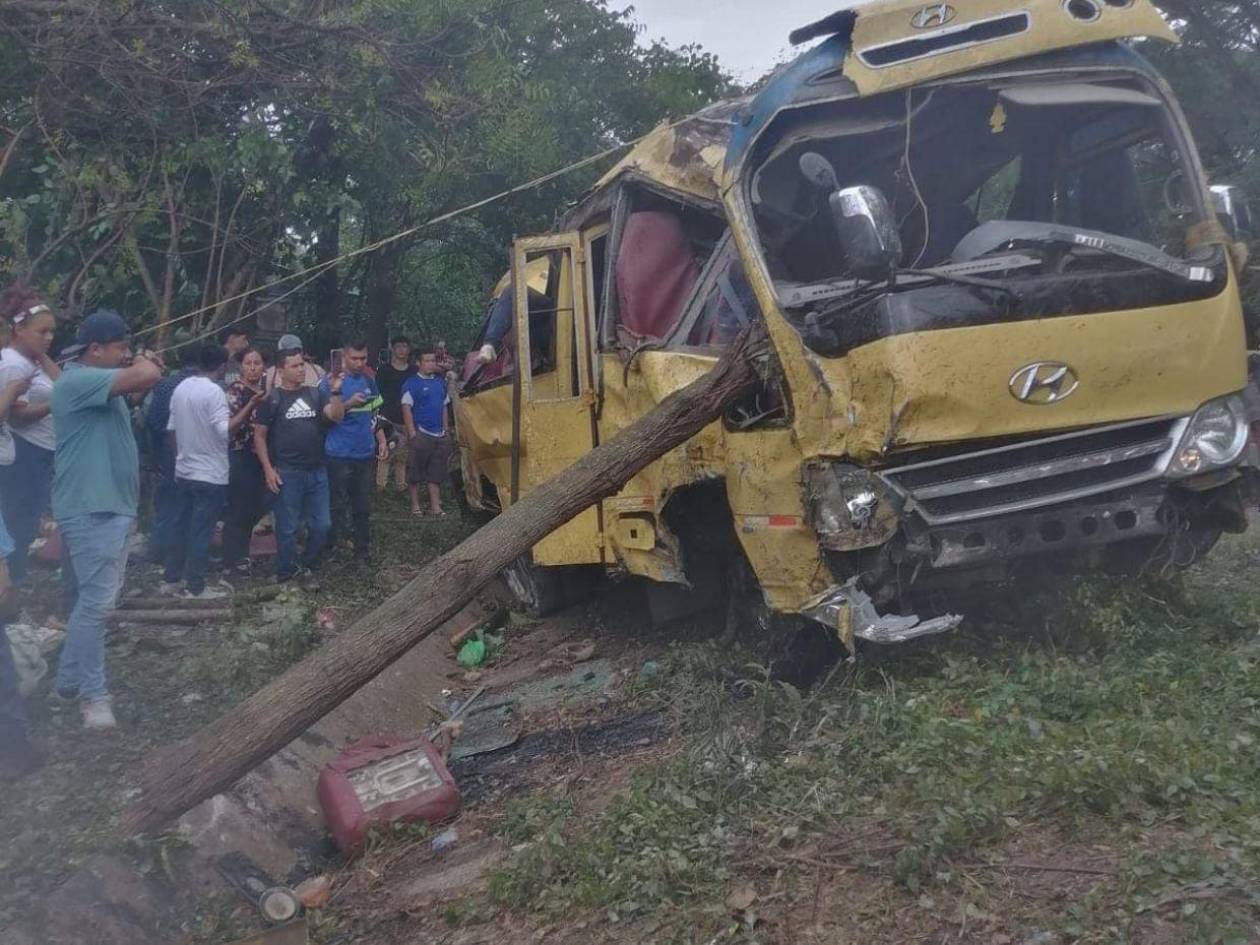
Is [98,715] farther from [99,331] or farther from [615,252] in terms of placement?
[615,252]

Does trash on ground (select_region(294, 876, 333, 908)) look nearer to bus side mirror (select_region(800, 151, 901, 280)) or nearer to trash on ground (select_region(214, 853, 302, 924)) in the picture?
trash on ground (select_region(214, 853, 302, 924))

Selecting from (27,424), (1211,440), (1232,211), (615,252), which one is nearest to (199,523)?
(27,424)

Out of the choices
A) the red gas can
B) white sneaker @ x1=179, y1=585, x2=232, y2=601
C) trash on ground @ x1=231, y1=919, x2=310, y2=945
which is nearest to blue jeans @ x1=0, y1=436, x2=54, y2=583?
white sneaker @ x1=179, y1=585, x2=232, y2=601

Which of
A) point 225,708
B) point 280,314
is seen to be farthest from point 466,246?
point 225,708

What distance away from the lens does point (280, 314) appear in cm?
1339

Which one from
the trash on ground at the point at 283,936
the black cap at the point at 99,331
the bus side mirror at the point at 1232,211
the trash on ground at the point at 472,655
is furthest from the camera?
the trash on ground at the point at 472,655

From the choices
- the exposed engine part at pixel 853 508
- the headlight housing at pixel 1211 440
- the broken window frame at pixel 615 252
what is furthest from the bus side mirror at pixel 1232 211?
the broken window frame at pixel 615 252

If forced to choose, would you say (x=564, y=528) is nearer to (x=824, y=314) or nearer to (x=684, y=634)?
(x=684, y=634)

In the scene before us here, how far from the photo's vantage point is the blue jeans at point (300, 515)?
27.5 feet

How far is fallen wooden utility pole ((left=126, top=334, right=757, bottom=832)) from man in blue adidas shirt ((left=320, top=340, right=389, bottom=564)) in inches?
153

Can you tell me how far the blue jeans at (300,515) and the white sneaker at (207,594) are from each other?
546 millimetres

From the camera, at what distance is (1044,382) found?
4.55m

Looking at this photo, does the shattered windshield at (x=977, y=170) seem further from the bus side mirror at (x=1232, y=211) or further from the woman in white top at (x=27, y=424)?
the woman in white top at (x=27, y=424)

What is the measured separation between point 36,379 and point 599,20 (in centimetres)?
946
